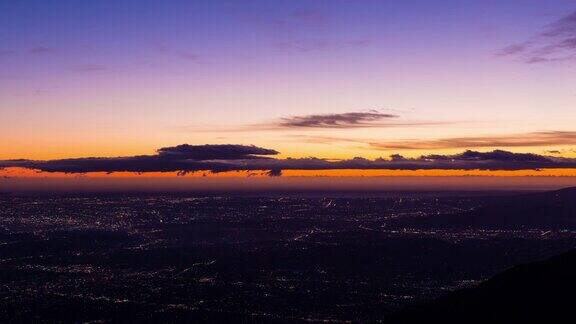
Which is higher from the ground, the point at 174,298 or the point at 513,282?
the point at 513,282

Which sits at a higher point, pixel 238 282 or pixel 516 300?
pixel 516 300

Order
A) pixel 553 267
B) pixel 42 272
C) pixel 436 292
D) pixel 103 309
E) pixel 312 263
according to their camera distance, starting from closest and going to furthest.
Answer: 1. pixel 553 267
2. pixel 103 309
3. pixel 436 292
4. pixel 42 272
5. pixel 312 263

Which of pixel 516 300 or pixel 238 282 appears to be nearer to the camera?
pixel 516 300

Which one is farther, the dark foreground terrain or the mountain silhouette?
the dark foreground terrain

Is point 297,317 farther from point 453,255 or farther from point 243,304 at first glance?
point 453,255

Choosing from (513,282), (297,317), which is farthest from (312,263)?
(513,282)

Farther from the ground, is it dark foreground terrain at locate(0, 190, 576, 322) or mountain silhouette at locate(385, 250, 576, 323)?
mountain silhouette at locate(385, 250, 576, 323)

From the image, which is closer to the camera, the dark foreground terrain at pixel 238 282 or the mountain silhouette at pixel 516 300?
the mountain silhouette at pixel 516 300

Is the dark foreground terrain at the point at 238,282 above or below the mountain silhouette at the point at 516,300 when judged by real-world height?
below
